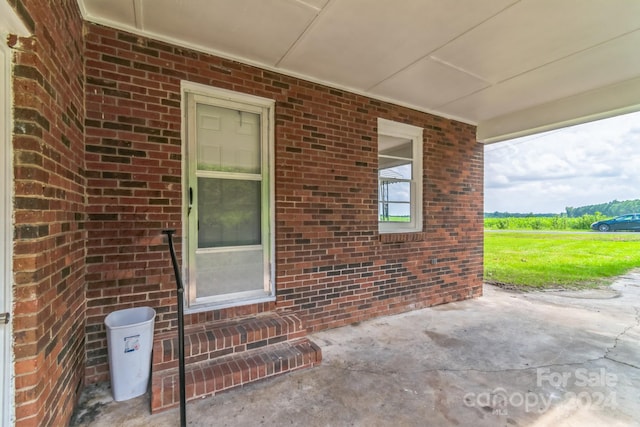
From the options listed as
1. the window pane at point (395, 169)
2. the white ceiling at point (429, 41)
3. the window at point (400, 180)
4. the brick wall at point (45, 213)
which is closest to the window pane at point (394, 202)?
the window at point (400, 180)

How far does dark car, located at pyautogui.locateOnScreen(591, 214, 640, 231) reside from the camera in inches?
620

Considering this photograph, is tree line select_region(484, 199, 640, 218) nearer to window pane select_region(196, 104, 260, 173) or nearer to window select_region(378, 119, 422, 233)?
window select_region(378, 119, 422, 233)

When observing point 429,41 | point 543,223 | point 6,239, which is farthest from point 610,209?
point 6,239

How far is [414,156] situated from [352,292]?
2252 mm

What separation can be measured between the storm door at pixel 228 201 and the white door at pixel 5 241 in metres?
1.37

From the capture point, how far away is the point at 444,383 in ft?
7.56

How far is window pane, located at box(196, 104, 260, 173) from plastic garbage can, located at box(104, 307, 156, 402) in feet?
4.83

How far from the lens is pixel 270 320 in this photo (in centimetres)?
277

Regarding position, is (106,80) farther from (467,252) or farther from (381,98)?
(467,252)

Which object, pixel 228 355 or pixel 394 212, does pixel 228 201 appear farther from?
pixel 394 212

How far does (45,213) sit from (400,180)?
3.87 meters

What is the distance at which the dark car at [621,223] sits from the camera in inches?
620

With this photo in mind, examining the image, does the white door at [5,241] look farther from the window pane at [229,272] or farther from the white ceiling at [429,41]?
the window pane at [229,272]

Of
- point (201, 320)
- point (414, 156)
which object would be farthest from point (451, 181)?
point (201, 320)
